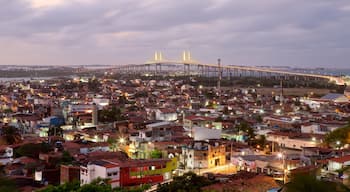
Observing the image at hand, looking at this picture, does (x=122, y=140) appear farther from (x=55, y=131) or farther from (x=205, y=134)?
(x=55, y=131)

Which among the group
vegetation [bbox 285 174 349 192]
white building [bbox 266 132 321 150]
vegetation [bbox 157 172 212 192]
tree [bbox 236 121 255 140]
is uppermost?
vegetation [bbox 285 174 349 192]

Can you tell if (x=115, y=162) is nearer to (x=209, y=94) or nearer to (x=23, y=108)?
(x=23, y=108)

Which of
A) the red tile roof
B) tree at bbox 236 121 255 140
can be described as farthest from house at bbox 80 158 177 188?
tree at bbox 236 121 255 140

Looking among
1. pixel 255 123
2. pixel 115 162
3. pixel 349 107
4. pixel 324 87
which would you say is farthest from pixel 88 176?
pixel 324 87

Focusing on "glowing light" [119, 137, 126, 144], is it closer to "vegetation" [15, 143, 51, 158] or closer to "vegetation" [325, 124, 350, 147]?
"vegetation" [15, 143, 51, 158]

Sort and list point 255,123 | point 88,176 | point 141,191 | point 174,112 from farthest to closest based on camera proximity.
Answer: point 174,112
point 255,123
point 88,176
point 141,191

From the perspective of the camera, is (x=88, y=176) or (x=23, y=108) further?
(x=23, y=108)

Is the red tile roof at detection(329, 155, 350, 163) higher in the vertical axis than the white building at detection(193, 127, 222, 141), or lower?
higher

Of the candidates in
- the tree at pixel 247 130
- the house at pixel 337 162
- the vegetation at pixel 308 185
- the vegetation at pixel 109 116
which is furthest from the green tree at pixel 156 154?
the vegetation at pixel 308 185
